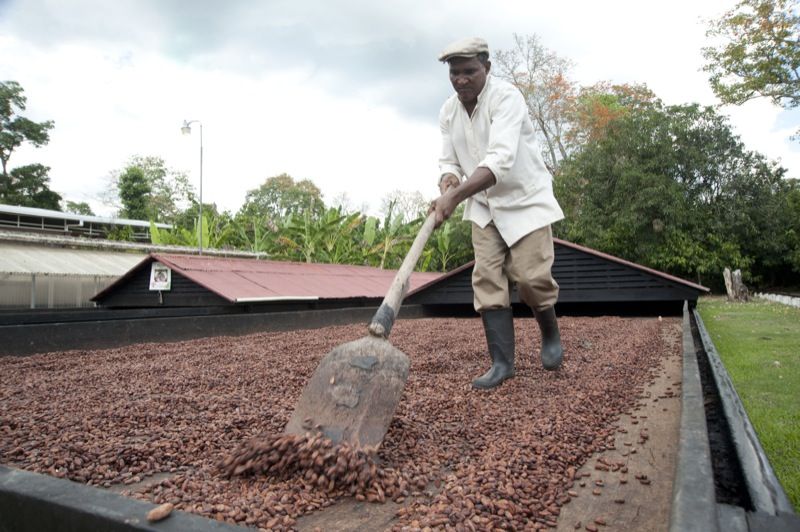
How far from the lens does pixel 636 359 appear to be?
2.86 m

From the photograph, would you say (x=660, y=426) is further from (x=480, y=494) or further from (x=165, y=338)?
(x=165, y=338)

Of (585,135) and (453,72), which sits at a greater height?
(585,135)

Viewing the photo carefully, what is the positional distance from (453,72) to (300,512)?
5.62ft

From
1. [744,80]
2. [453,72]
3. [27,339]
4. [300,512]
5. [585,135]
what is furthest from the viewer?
[585,135]

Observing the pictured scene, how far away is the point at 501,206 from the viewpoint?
7.27 feet

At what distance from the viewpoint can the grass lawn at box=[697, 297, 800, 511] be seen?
154 centimetres

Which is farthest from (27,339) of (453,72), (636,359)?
(636,359)

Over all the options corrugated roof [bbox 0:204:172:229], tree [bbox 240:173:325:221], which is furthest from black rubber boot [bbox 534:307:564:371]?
tree [bbox 240:173:325:221]

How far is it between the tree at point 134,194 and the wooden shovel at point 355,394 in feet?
107

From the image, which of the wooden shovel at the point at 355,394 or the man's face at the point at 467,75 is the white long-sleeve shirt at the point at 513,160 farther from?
the wooden shovel at the point at 355,394

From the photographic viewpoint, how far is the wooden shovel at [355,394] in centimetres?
131

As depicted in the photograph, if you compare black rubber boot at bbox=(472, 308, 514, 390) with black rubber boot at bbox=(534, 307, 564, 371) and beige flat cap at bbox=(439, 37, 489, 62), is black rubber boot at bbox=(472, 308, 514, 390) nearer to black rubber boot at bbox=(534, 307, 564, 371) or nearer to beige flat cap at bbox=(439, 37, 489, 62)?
black rubber boot at bbox=(534, 307, 564, 371)

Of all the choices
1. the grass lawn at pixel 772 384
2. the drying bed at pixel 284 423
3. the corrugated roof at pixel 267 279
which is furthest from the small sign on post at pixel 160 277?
the grass lawn at pixel 772 384

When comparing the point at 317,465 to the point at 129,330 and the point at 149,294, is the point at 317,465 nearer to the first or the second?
the point at 129,330
